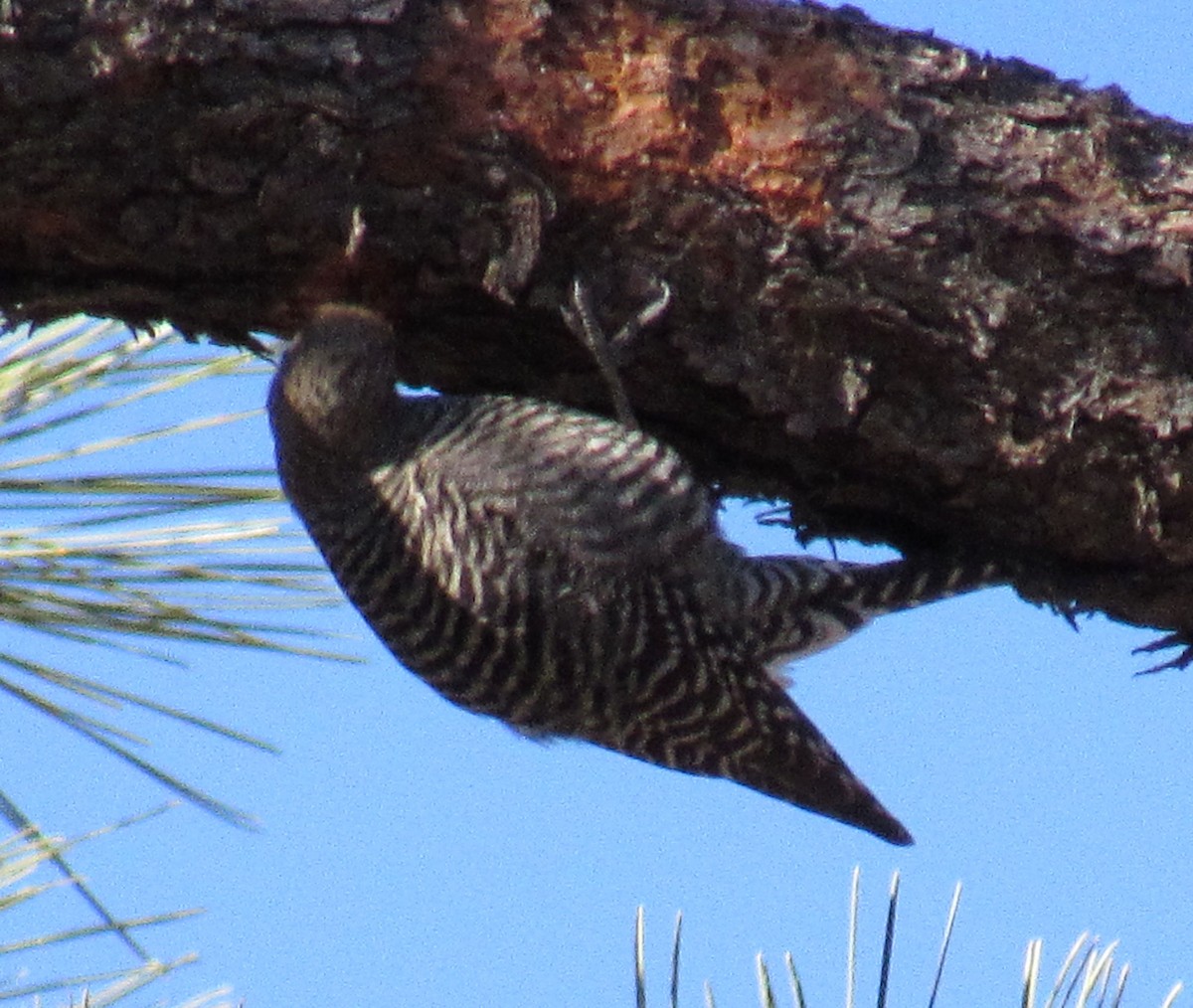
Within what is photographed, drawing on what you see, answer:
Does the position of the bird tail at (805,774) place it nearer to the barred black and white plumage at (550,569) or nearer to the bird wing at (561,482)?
the barred black and white plumage at (550,569)

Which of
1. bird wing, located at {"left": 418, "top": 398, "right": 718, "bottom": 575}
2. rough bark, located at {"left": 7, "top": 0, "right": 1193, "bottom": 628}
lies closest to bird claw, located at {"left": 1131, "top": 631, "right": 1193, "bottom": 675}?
rough bark, located at {"left": 7, "top": 0, "right": 1193, "bottom": 628}

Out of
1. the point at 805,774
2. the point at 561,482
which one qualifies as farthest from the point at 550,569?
the point at 805,774

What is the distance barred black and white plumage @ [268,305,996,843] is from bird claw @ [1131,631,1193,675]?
1.19 feet

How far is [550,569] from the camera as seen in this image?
3.35m

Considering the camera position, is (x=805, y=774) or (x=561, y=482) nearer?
(x=561, y=482)

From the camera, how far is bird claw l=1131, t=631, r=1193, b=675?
128 inches

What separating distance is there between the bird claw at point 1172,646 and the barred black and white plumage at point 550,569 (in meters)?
0.36

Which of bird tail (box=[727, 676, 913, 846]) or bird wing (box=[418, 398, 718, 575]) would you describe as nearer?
bird wing (box=[418, 398, 718, 575])

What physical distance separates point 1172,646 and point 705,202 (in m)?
1.27

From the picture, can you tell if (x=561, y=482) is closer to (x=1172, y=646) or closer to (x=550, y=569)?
(x=550, y=569)

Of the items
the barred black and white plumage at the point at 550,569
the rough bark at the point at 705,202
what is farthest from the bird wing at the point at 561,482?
the rough bark at the point at 705,202

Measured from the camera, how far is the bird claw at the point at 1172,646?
3.26m

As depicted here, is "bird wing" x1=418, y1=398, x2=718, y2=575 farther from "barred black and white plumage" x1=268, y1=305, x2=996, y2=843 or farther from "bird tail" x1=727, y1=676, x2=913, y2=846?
"bird tail" x1=727, y1=676, x2=913, y2=846

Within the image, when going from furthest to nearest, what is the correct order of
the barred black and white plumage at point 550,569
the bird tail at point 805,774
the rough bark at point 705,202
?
1. the bird tail at point 805,774
2. the barred black and white plumage at point 550,569
3. the rough bark at point 705,202
